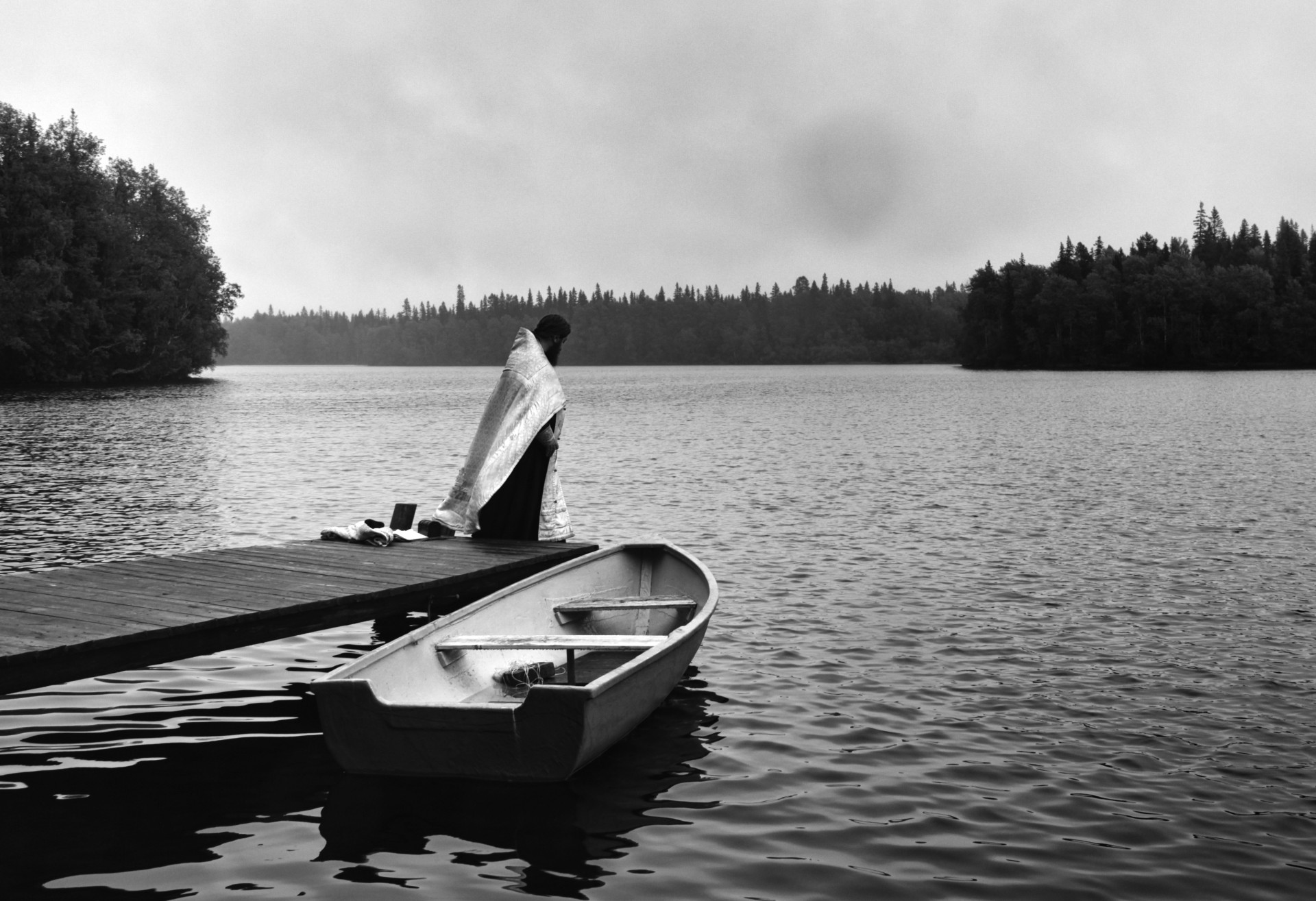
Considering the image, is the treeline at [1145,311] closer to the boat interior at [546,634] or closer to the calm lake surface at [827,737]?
the calm lake surface at [827,737]

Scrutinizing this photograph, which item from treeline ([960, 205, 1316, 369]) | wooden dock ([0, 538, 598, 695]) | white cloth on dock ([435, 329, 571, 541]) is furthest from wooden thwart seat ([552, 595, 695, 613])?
treeline ([960, 205, 1316, 369])

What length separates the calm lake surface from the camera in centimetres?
654

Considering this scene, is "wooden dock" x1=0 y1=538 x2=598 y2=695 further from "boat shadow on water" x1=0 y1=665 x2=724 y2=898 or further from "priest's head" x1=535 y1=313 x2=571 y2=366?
"priest's head" x1=535 y1=313 x2=571 y2=366

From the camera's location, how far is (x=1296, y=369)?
12469 cm

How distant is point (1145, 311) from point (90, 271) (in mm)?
120854

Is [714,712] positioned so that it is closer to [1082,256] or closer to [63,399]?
[63,399]

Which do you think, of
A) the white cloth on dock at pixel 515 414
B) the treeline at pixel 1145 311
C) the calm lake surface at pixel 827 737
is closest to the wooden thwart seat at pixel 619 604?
the calm lake surface at pixel 827 737

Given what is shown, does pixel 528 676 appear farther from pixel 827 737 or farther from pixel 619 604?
pixel 827 737

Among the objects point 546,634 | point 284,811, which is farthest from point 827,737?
point 284,811

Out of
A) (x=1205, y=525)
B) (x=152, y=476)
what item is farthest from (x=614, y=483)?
(x=1205, y=525)

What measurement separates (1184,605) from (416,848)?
34.2 ft

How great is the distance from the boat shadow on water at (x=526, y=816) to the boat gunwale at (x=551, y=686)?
25.6 inches

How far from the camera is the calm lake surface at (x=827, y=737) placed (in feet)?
21.4

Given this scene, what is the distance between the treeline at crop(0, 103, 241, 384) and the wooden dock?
75.1m
